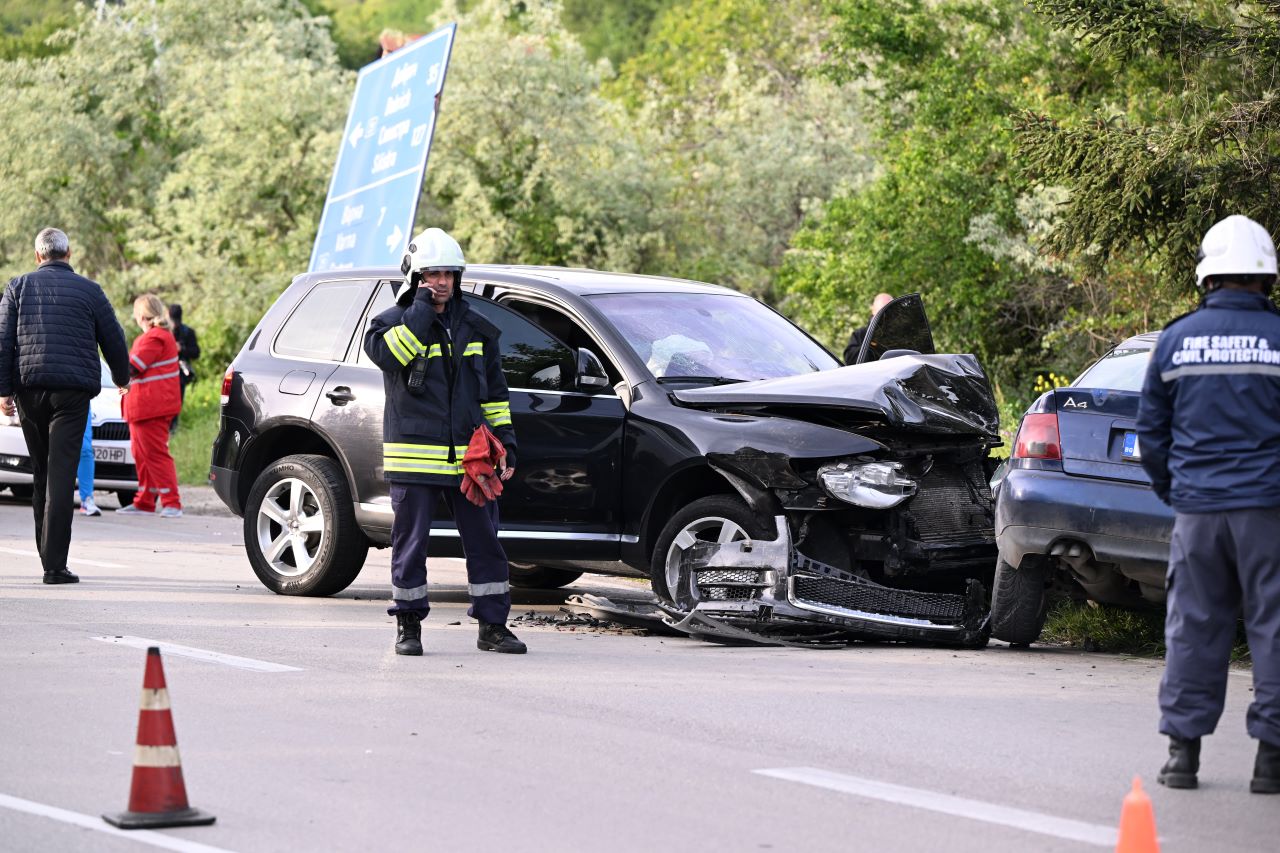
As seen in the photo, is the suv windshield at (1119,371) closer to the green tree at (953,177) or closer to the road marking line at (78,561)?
the road marking line at (78,561)

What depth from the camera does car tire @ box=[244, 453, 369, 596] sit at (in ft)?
34.5

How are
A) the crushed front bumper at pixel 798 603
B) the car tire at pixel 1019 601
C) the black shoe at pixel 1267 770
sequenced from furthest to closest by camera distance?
the crushed front bumper at pixel 798 603 < the car tire at pixel 1019 601 < the black shoe at pixel 1267 770

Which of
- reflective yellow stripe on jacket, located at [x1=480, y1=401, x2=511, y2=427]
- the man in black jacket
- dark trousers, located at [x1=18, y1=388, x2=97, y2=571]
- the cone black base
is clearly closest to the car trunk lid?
reflective yellow stripe on jacket, located at [x1=480, y1=401, x2=511, y2=427]

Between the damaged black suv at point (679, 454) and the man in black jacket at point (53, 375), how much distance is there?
0.89 m

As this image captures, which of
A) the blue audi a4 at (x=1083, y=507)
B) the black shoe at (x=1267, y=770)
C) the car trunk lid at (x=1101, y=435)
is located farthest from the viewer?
the car trunk lid at (x=1101, y=435)

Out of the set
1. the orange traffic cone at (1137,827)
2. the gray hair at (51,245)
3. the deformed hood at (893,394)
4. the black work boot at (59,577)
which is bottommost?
the black work boot at (59,577)

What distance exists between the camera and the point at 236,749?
640 cm

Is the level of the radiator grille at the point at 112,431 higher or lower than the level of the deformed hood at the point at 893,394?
lower

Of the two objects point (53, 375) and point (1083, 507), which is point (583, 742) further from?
point (53, 375)

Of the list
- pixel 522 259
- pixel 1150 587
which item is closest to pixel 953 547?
pixel 1150 587

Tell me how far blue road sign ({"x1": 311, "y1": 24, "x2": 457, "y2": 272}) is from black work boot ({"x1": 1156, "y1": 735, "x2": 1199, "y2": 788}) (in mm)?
13138

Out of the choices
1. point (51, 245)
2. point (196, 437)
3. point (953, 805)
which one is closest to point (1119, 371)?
point (953, 805)

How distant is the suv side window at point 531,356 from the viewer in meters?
9.88

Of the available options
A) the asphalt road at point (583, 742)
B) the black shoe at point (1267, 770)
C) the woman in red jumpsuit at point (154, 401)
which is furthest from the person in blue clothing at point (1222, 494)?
the woman in red jumpsuit at point (154, 401)
